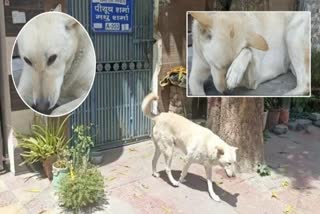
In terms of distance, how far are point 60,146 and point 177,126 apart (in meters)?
1.57

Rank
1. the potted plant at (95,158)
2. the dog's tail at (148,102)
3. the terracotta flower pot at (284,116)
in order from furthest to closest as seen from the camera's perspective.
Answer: the terracotta flower pot at (284,116), the potted plant at (95,158), the dog's tail at (148,102)

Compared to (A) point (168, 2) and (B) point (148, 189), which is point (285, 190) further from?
(A) point (168, 2)

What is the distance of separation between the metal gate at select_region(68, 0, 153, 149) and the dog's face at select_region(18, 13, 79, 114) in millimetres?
1169

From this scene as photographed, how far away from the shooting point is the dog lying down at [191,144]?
413 cm

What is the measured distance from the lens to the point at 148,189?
4.61 meters

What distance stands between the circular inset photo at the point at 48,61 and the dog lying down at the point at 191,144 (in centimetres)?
103

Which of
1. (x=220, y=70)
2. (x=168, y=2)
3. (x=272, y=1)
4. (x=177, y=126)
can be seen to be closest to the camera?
(x=220, y=70)

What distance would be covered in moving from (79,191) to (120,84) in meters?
2.41

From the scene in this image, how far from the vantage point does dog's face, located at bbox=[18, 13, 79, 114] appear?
4.18 metres

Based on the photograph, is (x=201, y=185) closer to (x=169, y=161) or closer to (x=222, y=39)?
(x=169, y=161)

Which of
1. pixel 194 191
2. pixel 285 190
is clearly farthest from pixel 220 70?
pixel 285 190

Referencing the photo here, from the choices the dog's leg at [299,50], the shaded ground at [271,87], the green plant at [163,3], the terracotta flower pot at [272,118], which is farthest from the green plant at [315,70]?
the shaded ground at [271,87]

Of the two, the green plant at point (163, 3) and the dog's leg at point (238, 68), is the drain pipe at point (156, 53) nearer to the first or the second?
the green plant at point (163, 3)

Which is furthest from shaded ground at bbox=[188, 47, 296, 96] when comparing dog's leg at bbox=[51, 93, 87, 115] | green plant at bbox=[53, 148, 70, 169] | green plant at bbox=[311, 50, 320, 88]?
green plant at bbox=[311, 50, 320, 88]
